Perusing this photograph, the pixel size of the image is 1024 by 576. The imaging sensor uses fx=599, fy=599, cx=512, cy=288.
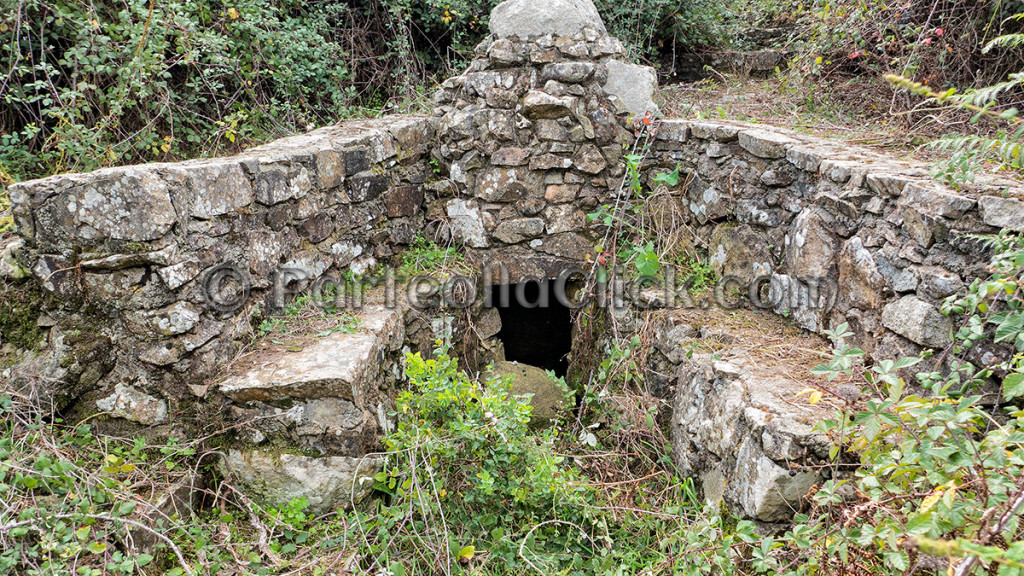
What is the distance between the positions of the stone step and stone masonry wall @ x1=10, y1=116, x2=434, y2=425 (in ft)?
0.55

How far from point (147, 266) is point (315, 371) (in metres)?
0.84

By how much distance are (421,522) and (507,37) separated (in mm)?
3159

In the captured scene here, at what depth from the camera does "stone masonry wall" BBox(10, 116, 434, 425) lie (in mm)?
2492

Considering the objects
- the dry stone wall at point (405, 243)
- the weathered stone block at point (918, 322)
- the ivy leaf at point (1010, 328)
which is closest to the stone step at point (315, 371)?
the dry stone wall at point (405, 243)

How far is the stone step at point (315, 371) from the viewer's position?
270cm

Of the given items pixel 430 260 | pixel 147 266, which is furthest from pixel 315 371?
pixel 430 260

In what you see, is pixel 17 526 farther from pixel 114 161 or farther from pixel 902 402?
pixel 902 402

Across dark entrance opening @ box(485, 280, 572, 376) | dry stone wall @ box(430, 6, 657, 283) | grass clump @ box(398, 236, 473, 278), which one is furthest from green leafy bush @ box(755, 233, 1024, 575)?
dark entrance opening @ box(485, 280, 572, 376)

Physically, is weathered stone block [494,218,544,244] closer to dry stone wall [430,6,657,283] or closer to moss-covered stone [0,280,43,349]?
dry stone wall [430,6,657,283]

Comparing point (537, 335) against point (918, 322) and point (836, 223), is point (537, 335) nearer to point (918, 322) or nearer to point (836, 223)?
point (836, 223)

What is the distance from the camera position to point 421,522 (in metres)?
2.66

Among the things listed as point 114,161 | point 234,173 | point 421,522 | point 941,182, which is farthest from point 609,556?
point 114,161

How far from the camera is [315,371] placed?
9.07 feet

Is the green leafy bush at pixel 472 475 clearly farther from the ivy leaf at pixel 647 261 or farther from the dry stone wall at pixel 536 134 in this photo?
the dry stone wall at pixel 536 134
